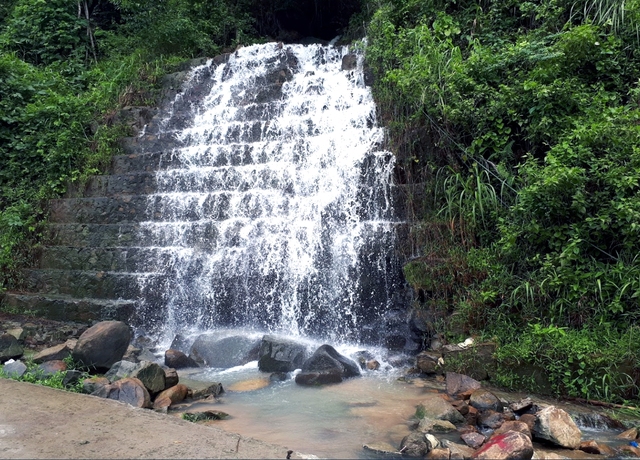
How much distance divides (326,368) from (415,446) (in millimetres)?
2072

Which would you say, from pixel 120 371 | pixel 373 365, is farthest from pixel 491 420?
pixel 120 371

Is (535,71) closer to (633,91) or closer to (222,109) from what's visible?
(633,91)

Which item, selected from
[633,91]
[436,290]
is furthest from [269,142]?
[633,91]

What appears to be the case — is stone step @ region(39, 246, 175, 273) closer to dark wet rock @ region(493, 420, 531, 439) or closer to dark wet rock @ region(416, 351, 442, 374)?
dark wet rock @ region(416, 351, 442, 374)

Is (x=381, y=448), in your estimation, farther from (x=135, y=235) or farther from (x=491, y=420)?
(x=135, y=235)

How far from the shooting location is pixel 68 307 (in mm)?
8156

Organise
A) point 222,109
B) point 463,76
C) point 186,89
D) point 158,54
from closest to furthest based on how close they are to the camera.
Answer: point 463,76 < point 222,109 < point 186,89 < point 158,54

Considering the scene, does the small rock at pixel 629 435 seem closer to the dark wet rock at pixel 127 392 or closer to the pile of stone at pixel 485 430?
the pile of stone at pixel 485 430

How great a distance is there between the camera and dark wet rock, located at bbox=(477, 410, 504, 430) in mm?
4574

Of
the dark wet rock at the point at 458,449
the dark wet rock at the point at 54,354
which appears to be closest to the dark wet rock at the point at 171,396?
the dark wet rock at the point at 54,354

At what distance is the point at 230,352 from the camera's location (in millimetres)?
6766

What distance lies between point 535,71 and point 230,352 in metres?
5.50

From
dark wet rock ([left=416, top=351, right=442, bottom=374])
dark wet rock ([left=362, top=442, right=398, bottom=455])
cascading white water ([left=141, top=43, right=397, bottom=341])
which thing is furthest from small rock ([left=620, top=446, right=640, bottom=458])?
cascading white water ([left=141, top=43, right=397, bottom=341])

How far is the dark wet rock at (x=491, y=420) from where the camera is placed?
180 inches
